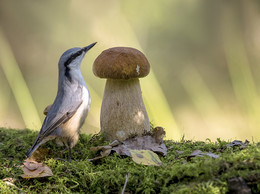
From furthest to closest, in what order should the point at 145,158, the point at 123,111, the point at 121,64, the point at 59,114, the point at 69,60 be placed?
1. the point at 123,111
2. the point at 121,64
3. the point at 69,60
4. the point at 59,114
5. the point at 145,158

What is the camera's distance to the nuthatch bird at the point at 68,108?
3.05 m

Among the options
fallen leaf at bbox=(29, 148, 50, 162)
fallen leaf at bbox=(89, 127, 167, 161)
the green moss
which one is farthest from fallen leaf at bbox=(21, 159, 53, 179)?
fallen leaf at bbox=(89, 127, 167, 161)

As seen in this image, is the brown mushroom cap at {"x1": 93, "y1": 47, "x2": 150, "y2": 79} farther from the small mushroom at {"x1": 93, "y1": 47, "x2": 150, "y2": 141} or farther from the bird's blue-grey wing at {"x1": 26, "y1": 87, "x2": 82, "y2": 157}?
the bird's blue-grey wing at {"x1": 26, "y1": 87, "x2": 82, "y2": 157}

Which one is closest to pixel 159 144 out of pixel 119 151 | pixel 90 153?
pixel 119 151

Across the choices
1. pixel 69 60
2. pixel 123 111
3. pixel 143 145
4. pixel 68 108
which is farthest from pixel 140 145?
pixel 69 60

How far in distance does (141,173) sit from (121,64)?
1.48 metres

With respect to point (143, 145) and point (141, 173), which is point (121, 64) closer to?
point (143, 145)

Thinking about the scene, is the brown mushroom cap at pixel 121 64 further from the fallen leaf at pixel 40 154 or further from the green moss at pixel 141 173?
the fallen leaf at pixel 40 154

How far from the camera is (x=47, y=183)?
2.41m

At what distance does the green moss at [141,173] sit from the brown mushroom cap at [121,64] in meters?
0.93

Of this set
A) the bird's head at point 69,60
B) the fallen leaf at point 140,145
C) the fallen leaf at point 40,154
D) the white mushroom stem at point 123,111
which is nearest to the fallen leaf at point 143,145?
the fallen leaf at point 140,145

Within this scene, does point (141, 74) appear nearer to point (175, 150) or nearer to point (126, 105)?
point (126, 105)

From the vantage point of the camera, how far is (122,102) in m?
3.78

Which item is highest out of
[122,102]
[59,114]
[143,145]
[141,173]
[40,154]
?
[59,114]
